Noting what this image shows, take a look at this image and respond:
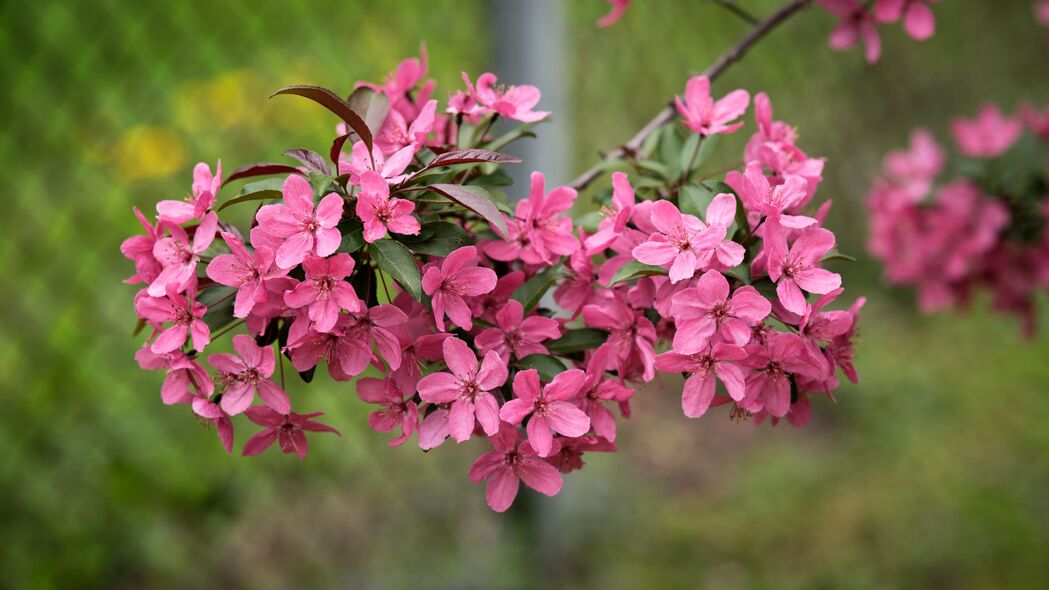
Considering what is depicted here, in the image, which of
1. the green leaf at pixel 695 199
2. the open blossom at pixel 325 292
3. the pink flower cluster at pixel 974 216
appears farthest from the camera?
the pink flower cluster at pixel 974 216

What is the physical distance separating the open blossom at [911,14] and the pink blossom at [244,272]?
660 mm

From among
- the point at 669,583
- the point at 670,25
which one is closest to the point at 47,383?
the point at 669,583

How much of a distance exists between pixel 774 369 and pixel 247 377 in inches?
14.3

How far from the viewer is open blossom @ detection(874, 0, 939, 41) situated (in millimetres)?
893

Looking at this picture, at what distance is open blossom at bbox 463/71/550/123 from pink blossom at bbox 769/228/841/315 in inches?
8.7

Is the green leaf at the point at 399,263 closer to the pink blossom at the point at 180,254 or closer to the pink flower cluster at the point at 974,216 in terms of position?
the pink blossom at the point at 180,254

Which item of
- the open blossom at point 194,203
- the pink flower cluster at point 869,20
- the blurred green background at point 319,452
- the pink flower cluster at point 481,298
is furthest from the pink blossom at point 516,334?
the blurred green background at point 319,452

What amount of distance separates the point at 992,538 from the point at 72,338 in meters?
2.15

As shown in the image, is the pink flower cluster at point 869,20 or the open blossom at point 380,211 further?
the pink flower cluster at point 869,20

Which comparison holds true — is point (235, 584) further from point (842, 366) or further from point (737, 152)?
point (737, 152)

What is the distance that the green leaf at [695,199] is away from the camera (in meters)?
0.67

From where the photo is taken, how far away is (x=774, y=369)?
1.98 feet

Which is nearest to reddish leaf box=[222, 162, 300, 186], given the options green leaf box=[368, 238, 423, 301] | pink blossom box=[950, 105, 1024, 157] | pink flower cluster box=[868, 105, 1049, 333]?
green leaf box=[368, 238, 423, 301]

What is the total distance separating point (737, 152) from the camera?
3264 mm
